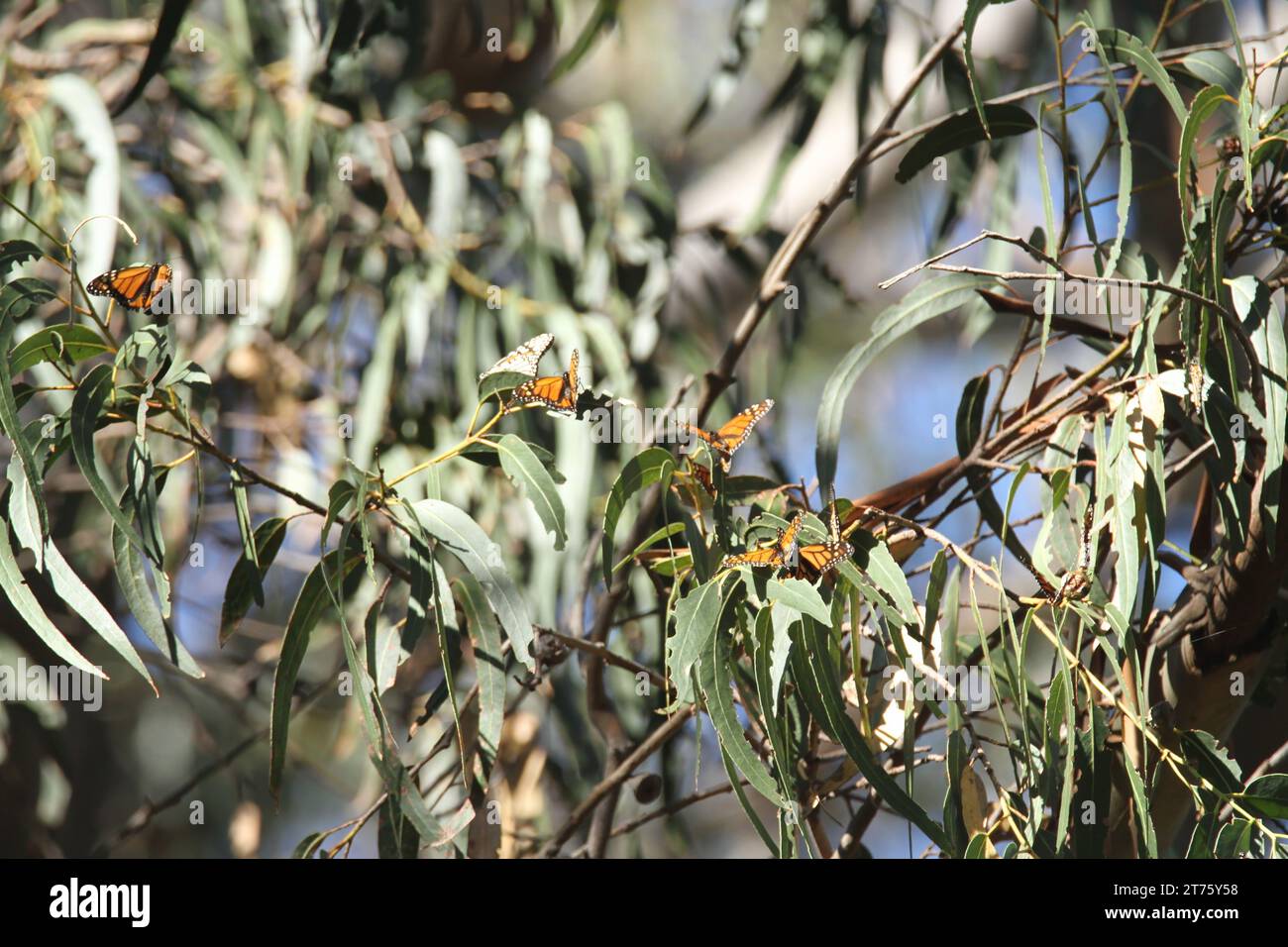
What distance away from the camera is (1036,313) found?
94 centimetres

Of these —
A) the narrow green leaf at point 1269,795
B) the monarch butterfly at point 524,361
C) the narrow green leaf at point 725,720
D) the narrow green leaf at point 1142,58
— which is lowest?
the narrow green leaf at point 1269,795

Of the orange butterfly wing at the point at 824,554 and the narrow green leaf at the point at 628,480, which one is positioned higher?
the narrow green leaf at the point at 628,480

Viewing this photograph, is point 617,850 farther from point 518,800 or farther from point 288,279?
point 288,279

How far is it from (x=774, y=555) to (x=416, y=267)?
121 centimetres

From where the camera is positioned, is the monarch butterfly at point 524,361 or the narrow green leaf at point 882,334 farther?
the narrow green leaf at point 882,334

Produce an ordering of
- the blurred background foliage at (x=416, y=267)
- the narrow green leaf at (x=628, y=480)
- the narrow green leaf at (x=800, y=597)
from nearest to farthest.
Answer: the narrow green leaf at (x=800, y=597) → the narrow green leaf at (x=628, y=480) → the blurred background foliage at (x=416, y=267)

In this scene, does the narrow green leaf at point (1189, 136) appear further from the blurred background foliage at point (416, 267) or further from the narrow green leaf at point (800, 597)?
the blurred background foliage at point (416, 267)

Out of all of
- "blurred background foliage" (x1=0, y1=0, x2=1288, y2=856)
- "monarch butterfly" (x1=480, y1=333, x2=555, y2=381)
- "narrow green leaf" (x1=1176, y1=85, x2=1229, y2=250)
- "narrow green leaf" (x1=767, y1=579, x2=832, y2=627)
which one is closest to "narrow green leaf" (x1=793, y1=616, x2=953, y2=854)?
"narrow green leaf" (x1=767, y1=579, x2=832, y2=627)

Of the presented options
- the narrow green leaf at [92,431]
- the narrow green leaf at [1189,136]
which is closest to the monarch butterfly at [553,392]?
the narrow green leaf at [92,431]

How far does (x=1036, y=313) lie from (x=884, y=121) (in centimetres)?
19

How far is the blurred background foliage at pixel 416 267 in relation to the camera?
157 cm

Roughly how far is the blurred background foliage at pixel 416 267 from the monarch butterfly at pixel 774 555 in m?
0.44
